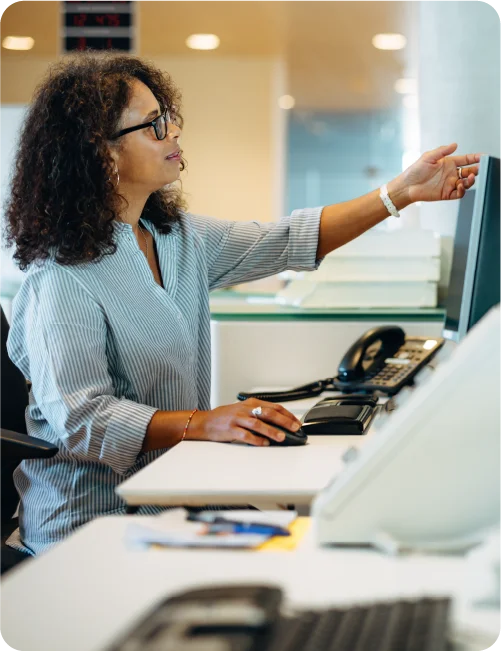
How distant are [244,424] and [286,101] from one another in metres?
6.30

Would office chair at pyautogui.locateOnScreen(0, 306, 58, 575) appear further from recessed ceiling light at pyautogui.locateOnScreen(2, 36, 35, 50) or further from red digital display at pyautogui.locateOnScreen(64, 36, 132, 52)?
recessed ceiling light at pyautogui.locateOnScreen(2, 36, 35, 50)

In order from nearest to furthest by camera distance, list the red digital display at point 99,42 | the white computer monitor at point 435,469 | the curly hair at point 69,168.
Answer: the white computer monitor at point 435,469, the curly hair at point 69,168, the red digital display at point 99,42

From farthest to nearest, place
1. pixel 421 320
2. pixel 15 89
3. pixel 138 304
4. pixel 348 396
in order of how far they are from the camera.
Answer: pixel 15 89, pixel 421 320, pixel 348 396, pixel 138 304

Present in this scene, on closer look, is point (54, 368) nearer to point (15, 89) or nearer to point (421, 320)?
point (421, 320)

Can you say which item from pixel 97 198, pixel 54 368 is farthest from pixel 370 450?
pixel 97 198

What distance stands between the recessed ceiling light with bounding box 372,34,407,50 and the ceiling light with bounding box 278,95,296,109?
0.92 metres

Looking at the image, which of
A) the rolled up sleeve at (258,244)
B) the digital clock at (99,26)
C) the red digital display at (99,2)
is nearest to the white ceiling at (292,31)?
the red digital display at (99,2)

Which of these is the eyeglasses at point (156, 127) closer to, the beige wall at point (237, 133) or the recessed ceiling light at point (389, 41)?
the recessed ceiling light at point (389, 41)

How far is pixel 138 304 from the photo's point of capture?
1583mm

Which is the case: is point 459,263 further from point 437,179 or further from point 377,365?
point 377,365

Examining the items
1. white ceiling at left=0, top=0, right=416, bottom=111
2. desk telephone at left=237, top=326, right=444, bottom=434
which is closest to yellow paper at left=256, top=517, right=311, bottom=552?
desk telephone at left=237, top=326, right=444, bottom=434

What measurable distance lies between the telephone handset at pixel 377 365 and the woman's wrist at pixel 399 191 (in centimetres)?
35

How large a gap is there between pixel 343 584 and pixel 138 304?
0.94 metres

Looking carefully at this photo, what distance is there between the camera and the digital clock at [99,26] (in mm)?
3838
